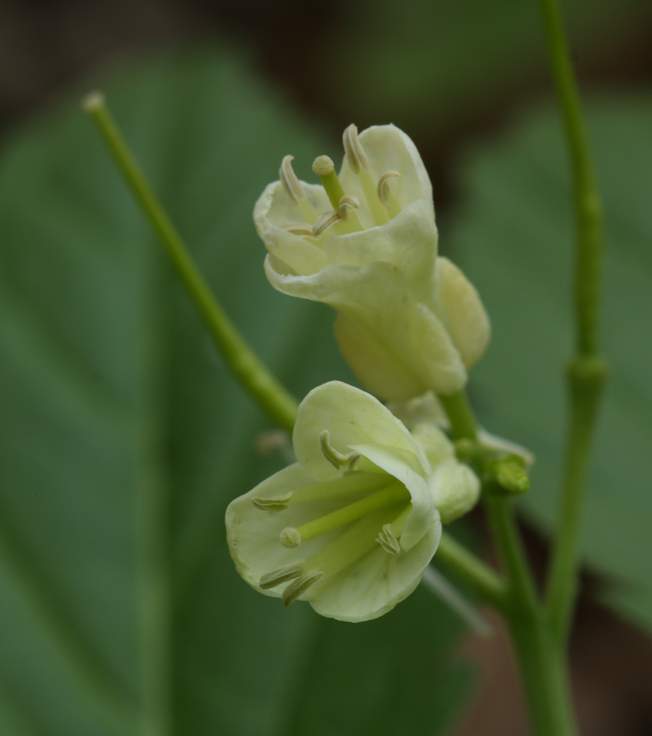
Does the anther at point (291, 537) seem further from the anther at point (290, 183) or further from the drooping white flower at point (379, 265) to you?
the anther at point (290, 183)

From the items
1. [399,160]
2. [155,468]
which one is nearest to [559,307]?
[155,468]

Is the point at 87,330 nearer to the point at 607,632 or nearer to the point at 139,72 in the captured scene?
the point at 139,72

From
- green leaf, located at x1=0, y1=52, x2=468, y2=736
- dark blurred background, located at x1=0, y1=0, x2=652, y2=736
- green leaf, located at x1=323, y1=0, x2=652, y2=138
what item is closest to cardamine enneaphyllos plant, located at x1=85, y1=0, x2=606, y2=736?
green leaf, located at x1=0, y1=52, x2=468, y2=736

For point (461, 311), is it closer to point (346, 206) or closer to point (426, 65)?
point (346, 206)

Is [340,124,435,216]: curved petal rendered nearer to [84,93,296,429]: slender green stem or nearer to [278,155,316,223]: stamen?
[278,155,316,223]: stamen

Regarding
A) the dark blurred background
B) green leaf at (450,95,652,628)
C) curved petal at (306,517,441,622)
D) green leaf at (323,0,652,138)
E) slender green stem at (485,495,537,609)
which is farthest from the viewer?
green leaf at (323,0,652,138)

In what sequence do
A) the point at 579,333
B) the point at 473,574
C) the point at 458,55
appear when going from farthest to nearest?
the point at 458,55 → the point at 579,333 → the point at 473,574

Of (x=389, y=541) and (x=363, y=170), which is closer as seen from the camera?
(x=389, y=541)
